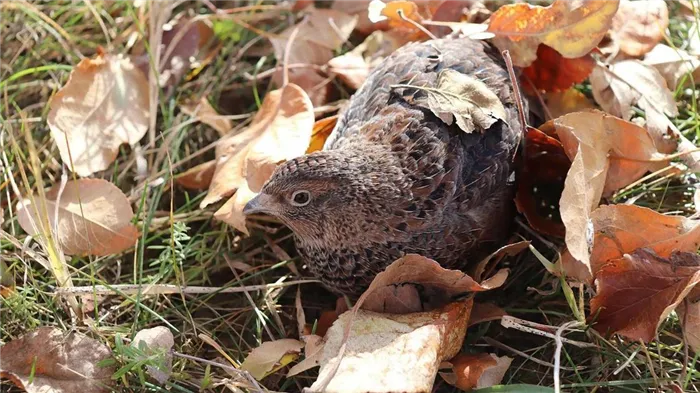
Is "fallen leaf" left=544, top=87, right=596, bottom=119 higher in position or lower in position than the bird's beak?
lower

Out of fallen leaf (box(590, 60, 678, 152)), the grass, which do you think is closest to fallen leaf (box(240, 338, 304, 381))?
the grass

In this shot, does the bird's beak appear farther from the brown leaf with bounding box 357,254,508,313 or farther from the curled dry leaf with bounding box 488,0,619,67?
the curled dry leaf with bounding box 488,0,619,67

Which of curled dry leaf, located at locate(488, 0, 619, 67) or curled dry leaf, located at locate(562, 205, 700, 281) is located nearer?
curled dry leaf, located at locate(562, 205, 700, 281)

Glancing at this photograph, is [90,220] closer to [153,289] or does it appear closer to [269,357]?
[153,289]

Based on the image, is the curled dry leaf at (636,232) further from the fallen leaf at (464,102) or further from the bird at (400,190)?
the fallen leaf at (464,102)

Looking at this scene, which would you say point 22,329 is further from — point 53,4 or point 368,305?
point 53,4

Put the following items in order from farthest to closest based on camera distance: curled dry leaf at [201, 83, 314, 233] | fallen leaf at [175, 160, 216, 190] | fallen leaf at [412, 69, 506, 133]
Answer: fallen leaf at [175, 160, 216, 190]
curled dry leaf at [201, 83, 314, 233]
fallen leaf at [412, 69, 506, 133]

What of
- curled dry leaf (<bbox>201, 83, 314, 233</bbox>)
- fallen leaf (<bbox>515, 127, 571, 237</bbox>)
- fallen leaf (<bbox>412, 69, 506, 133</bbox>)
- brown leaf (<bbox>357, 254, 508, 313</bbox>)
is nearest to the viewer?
brown leaf (<bbox>357, 254, 508, 313</bbox>)

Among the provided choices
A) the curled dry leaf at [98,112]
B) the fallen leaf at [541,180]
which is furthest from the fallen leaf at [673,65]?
the curled dry leaf at [98,112]
